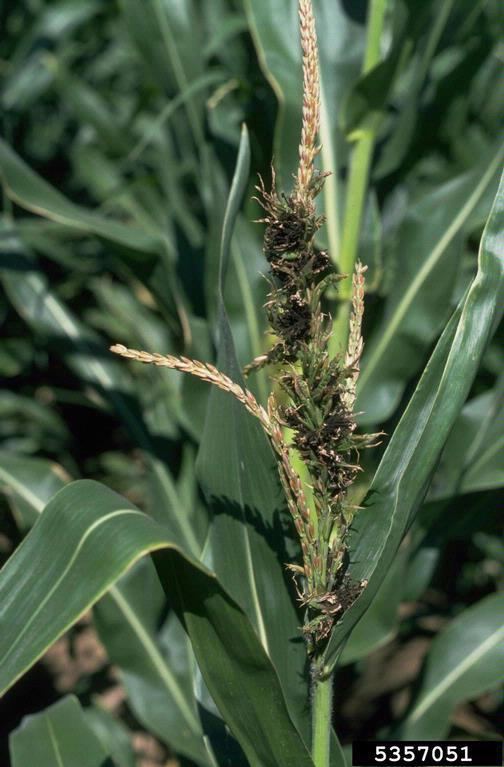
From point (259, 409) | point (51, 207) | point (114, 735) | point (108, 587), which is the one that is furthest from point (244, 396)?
point (114, 735)

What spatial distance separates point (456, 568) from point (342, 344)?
864 millimetres

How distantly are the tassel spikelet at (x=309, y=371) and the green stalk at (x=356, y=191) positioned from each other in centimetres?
49

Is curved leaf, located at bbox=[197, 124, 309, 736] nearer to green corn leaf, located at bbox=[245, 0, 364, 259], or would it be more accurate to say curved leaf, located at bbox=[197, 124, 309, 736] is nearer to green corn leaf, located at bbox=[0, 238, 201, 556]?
green corn leaf, located at bbox=[245, 0, 364, 259]

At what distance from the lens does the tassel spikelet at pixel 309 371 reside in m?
0.71

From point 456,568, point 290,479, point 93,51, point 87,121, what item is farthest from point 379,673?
point 93,51

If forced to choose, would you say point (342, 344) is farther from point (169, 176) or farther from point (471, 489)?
point (169, 176)

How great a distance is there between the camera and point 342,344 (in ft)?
4.09

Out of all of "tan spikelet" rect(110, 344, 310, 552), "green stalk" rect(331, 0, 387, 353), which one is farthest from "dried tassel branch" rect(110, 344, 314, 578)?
"green stalk" rect(331, 0, 387, 353)

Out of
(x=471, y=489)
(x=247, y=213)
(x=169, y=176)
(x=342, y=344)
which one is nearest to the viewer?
(x=342, y=344)

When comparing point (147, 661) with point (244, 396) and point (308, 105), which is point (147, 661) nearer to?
point (244, 396)

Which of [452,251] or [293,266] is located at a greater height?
[293,266]

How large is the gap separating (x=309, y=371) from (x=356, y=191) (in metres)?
0.66

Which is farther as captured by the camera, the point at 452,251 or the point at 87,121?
the point at 87,121

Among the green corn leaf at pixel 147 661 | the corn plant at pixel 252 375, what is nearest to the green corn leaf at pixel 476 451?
the corn plant at pixel 252 375
